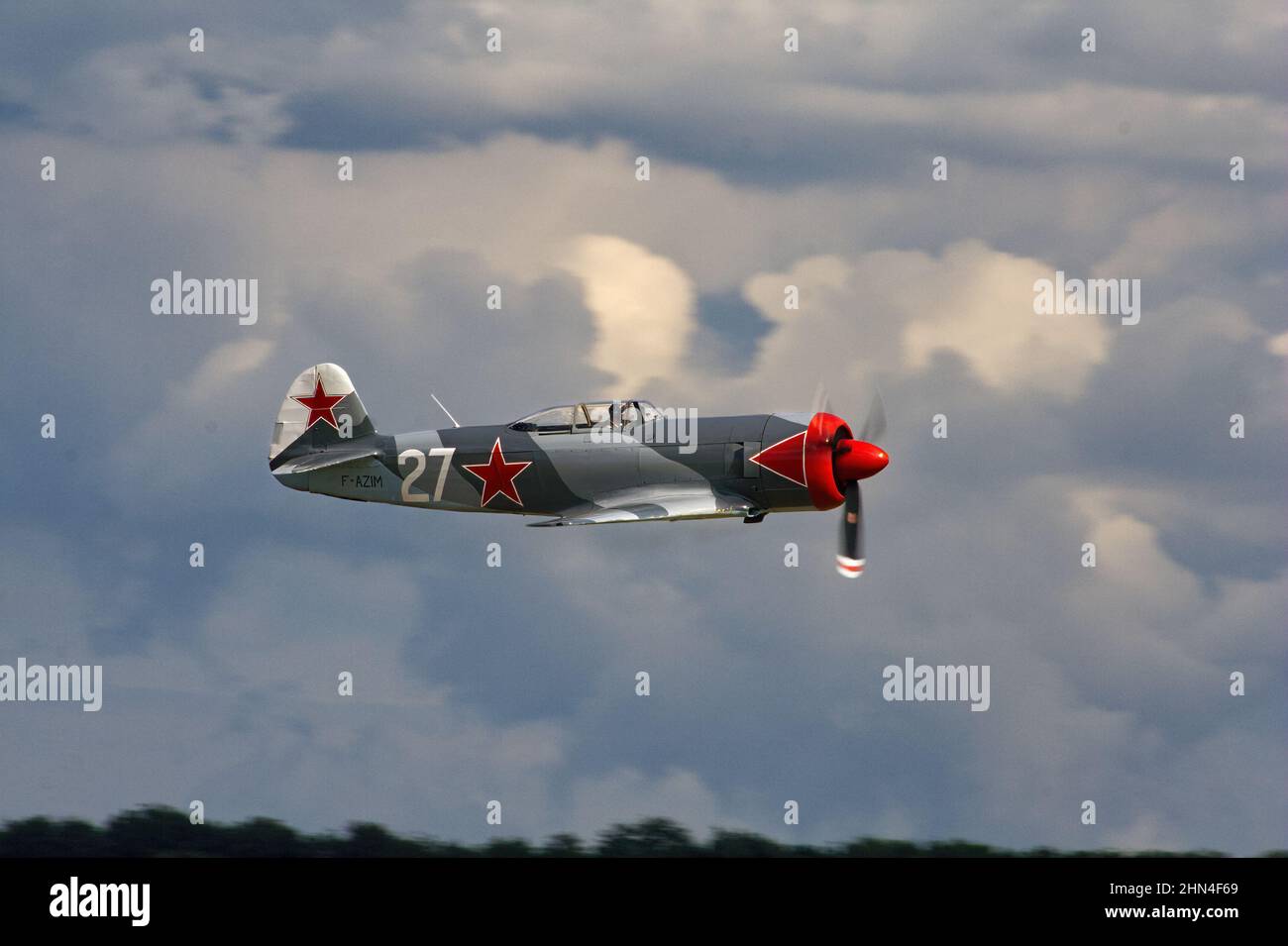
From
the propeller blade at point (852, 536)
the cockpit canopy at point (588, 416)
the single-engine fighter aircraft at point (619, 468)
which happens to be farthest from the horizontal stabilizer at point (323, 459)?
the propeller blade at point (852, 536)

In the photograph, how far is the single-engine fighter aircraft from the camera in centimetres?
4112

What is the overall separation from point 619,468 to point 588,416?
1353 mm

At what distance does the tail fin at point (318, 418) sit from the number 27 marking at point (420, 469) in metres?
2.04

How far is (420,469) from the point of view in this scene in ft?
147

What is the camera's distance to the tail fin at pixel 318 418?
46719 mm

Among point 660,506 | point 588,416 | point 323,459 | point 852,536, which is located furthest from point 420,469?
point 852,536

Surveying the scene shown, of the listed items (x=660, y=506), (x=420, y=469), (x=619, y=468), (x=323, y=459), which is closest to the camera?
(x=660, y=506)

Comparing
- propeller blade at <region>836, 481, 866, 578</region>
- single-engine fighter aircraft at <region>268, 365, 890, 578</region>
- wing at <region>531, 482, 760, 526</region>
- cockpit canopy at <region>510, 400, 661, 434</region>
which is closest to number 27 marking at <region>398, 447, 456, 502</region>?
single-engine fighter aircraft at <region>268, 365, 890, 578</region>

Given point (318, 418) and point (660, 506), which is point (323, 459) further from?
point (660, 506)
